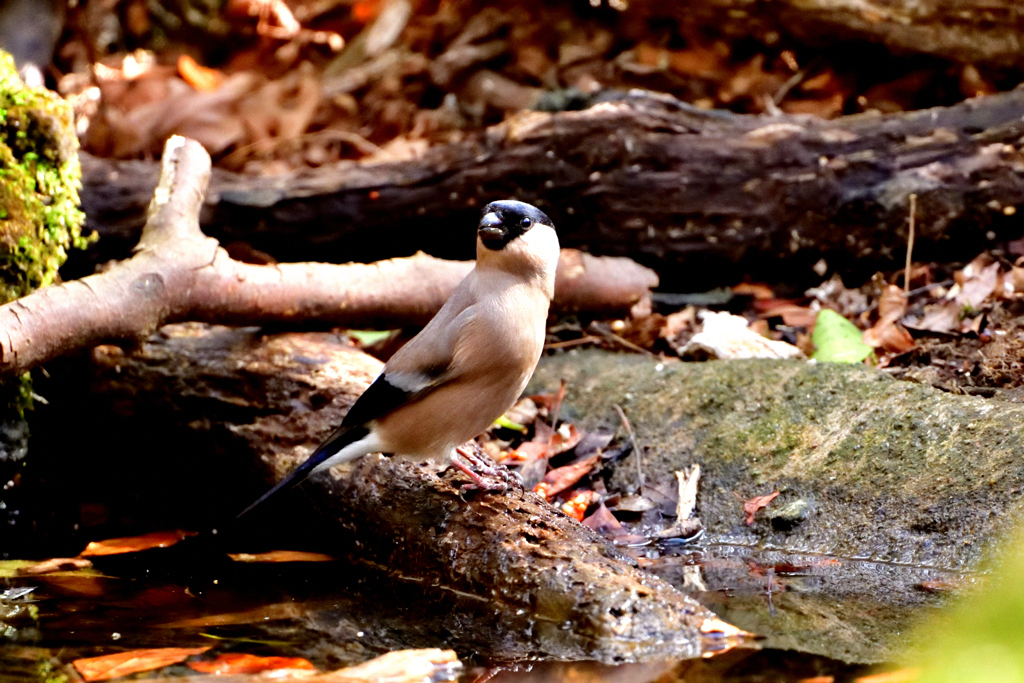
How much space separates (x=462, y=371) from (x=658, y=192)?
9.32ft

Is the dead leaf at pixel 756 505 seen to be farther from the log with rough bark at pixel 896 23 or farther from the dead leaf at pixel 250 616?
the log with rough bark at pixel 896 23

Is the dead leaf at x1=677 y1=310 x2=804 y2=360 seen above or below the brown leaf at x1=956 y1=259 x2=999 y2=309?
below

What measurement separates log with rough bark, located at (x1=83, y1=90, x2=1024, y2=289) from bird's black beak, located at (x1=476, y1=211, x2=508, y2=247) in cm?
228

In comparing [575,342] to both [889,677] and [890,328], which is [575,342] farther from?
[889,677]

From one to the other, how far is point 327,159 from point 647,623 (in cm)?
623

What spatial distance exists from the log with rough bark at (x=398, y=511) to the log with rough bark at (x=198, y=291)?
21 centimetres

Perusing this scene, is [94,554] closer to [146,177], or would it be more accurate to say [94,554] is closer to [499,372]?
[499,372]

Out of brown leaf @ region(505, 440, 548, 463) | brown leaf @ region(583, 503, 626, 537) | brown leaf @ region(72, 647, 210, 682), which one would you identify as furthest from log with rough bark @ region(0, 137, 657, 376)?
brown leaf @ region(583, 503, 626, 537)

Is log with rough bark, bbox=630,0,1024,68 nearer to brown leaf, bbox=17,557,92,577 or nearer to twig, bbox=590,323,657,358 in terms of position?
twig, bbox=590,323,657,358

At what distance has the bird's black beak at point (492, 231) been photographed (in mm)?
3936

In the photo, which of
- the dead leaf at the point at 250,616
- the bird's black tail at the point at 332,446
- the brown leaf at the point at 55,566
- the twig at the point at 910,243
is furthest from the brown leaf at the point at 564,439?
the twig at the point at 910,243

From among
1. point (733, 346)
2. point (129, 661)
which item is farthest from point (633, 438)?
point (129, 661)

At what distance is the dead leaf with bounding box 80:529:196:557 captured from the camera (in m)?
4.41

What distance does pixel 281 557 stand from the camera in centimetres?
431
